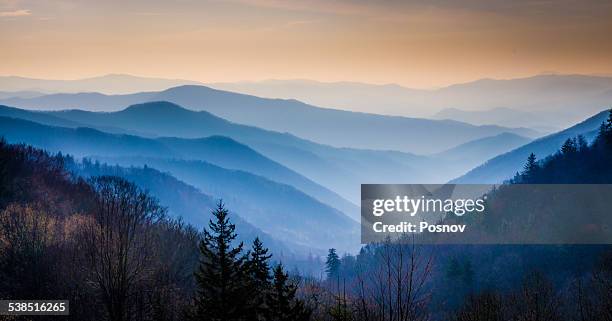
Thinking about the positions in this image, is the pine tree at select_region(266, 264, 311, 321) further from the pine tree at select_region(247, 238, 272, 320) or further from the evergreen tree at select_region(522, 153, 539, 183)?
the evergreen tree at select_region(522, 153, 539, 183)

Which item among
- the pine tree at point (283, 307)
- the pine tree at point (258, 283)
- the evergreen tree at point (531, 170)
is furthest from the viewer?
the evergreen tree at point (531, 170)

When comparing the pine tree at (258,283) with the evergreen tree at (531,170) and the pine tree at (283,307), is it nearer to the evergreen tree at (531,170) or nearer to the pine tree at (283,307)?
the pine tree at (283,307)

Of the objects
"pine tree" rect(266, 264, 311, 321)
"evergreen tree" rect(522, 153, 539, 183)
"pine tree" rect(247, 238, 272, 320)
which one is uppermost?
"evergreen tree" rect(522, 153, 539, 183)

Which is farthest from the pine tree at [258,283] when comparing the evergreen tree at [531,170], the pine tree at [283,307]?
the evergreen tree at [531,170]

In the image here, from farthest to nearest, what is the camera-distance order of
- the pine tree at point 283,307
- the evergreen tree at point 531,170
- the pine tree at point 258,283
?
the evergreen tree at point 531,170 → the pine tree at point 258,283 → the pine tree at point 283,307

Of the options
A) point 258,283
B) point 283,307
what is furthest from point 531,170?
point 283,307

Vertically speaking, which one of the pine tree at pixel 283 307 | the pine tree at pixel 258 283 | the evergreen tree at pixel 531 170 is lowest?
the pine tree at pixel 283 307

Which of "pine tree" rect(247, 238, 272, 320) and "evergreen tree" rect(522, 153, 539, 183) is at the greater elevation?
"evergreen tree" rect(522, 153, 539, 183)

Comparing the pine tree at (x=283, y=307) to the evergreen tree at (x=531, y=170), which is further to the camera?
the evergreen tree at (x=531, y=170)

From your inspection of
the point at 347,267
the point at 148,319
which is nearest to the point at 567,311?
the point at 148,319

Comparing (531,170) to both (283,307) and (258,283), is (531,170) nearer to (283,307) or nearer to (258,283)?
(258,283)

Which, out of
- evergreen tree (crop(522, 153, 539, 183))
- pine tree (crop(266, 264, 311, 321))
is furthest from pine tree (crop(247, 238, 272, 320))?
evergreen tree (crop(522, 153, 539, 183))

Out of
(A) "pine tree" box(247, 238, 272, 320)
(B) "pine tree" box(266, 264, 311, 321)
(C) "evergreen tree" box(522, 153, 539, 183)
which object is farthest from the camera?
(C) "evergreen tree" box(522, 153, 539, 183)

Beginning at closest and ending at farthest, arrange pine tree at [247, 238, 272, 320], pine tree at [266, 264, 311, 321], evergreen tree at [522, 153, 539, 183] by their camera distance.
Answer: pine tree at [266, 264, 311, 321] → pine tree at [247, 238, 272, 320] → evergreen tree at [522, 153, 539, 183]
